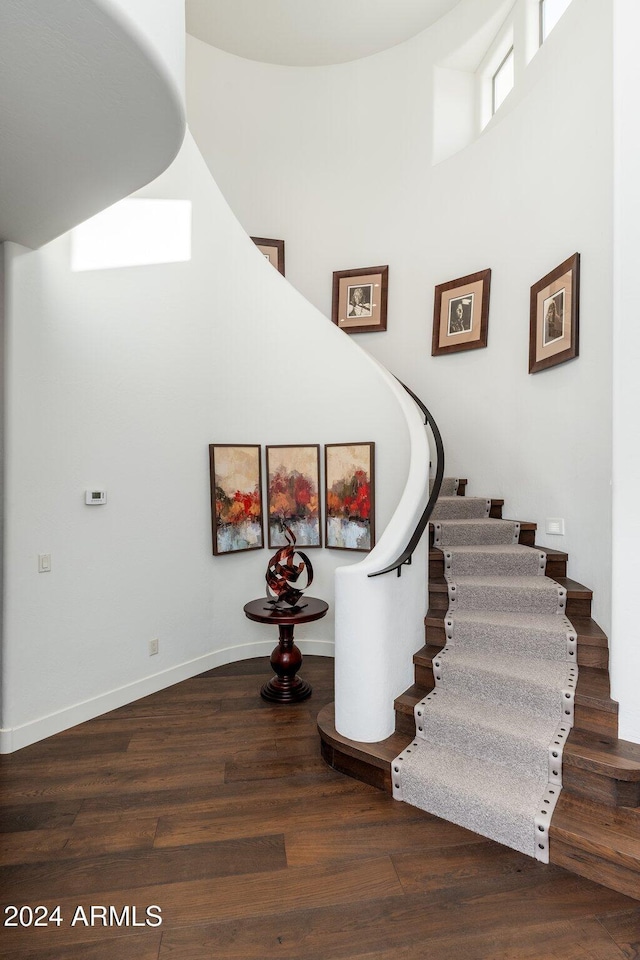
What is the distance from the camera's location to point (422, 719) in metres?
3.07

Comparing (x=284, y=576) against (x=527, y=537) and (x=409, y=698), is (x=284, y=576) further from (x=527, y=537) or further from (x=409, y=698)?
(x=527, y=537)

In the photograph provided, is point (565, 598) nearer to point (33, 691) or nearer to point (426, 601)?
point (426, 601)

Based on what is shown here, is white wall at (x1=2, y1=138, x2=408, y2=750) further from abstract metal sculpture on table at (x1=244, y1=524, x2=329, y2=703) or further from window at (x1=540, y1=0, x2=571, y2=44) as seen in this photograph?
window at (x1=540, y1=0, x2=571, y2=44)

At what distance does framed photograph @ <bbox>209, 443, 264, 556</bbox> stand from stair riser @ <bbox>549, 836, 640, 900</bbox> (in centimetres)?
317

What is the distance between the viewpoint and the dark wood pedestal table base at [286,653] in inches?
160

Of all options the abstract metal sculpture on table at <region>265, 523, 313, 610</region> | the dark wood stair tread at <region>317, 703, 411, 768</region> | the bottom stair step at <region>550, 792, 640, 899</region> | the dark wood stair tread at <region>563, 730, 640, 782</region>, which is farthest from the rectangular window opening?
the bottom stair step at <region>550, 792, 640, 899</region>

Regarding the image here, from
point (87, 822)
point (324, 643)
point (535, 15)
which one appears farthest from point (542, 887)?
point (535, 15)

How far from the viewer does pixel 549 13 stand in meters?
4.86

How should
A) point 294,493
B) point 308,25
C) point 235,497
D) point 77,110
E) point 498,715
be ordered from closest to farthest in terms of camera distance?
1. point 77,110
2. point 498,715
3. point 235,497
4. point 294,493
5. point 308,25

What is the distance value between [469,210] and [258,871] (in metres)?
5.74

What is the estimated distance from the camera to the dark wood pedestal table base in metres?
4.06

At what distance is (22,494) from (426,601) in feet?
8.79

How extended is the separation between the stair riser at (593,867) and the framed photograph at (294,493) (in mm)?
3030

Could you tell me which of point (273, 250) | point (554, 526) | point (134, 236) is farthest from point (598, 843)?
point (273, 250)
